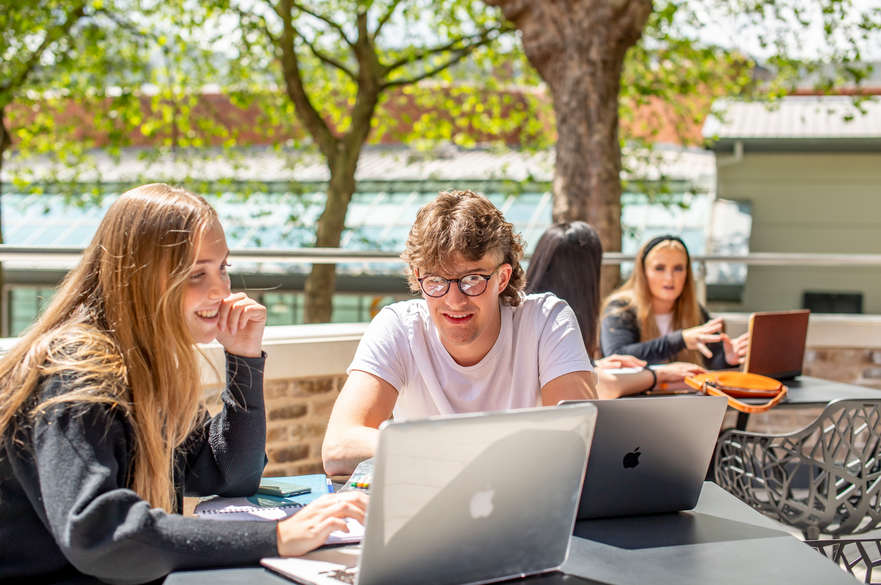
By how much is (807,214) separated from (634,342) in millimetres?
9793

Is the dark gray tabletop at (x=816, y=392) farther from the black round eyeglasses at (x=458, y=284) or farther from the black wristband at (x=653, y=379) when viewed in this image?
the black round eyeglasses at (x=458, y=284)

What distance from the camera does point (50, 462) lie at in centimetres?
156

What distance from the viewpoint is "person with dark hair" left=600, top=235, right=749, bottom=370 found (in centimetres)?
438

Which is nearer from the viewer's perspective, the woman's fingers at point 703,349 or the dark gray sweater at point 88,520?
the dark gray sweater at point 88,520

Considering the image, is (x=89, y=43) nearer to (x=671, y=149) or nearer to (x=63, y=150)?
(x=63, y=150)

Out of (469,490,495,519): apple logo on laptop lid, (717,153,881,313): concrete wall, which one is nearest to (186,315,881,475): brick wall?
(469,490,495,519): apple logo on laptop lid

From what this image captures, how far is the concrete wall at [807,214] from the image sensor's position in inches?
504

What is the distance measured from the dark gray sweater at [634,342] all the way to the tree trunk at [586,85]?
6.51 ft

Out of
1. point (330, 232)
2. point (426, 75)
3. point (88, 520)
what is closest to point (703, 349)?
point (88, 520)

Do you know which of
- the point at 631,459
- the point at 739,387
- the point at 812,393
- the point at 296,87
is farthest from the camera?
the point at 296,87

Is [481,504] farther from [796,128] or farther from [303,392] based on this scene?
[796,128]

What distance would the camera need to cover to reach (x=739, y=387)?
3.83 metres

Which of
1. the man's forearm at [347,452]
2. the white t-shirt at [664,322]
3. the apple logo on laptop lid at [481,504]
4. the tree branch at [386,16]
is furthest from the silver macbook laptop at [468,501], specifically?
the tree branch at [386,16]

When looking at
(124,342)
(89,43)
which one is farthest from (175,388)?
(89,43)
